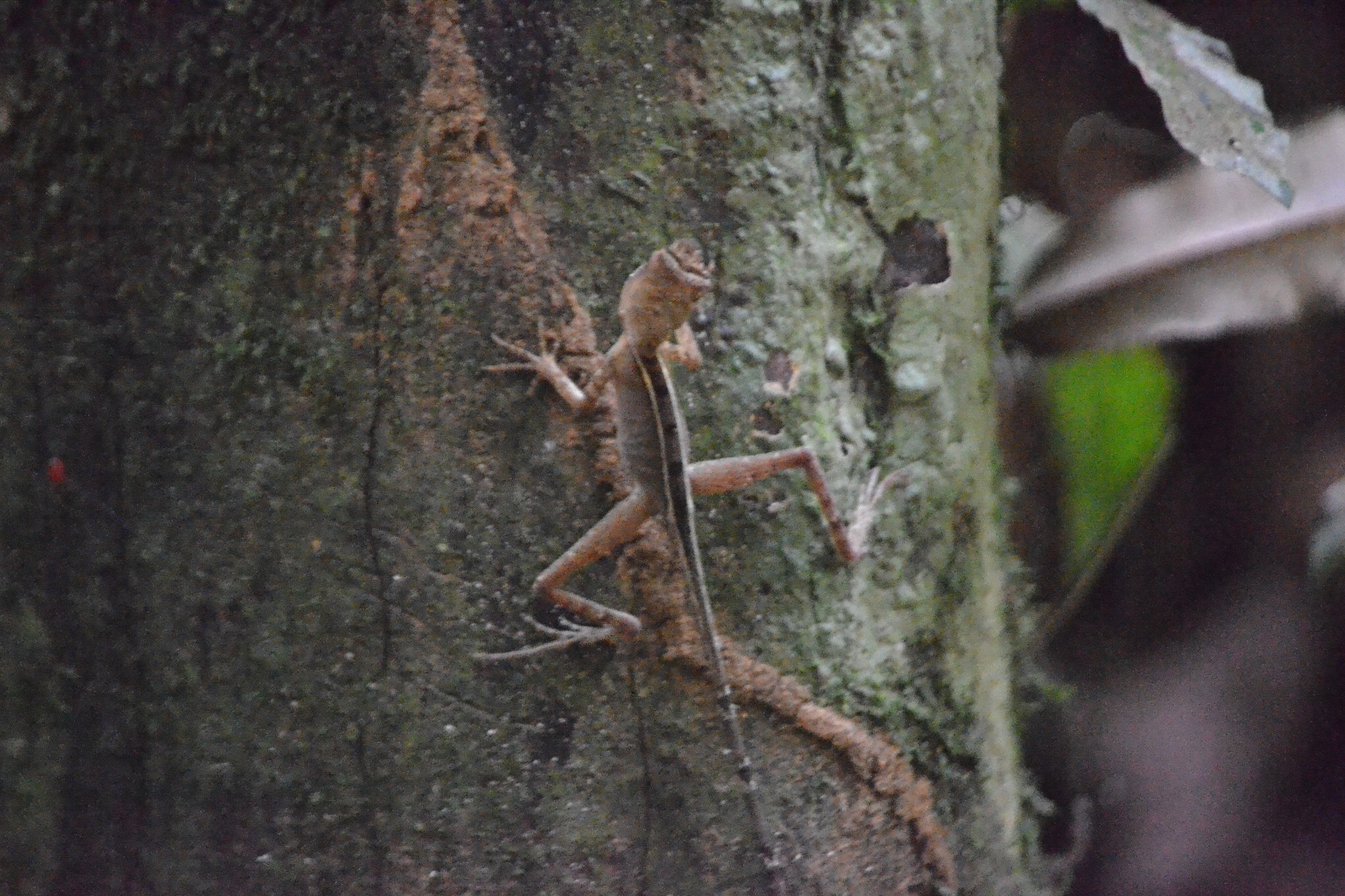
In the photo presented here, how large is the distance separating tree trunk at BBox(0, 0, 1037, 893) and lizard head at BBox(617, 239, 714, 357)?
0.17ft

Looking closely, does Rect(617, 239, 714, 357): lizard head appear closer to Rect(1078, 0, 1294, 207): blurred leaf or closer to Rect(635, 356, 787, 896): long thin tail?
Rect(635, 356, 787, 896): long thin tail

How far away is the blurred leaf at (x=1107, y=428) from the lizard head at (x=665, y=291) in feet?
8.16

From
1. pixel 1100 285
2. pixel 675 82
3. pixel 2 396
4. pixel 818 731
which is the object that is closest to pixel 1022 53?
pixel 1100 285

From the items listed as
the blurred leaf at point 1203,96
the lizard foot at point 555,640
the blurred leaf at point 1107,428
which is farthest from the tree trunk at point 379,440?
the blurred leaf at point 1107,428

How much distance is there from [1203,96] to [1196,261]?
96 cm

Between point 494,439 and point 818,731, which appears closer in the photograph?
point 494,439

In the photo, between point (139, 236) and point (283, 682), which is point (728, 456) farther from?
point (139, 236)

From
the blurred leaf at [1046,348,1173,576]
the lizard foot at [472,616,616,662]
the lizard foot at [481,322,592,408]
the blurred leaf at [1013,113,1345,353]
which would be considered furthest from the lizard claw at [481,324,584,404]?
the blurred leaf at [1046,348,1173,576]

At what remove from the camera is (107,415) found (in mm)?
1870

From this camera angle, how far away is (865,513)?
6.73 ft

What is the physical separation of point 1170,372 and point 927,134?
230 cm

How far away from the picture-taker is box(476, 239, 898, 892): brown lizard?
1821 mm

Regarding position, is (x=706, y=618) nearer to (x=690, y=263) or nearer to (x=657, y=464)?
(x=657, y=464)

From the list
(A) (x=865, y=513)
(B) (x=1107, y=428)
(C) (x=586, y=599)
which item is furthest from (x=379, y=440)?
(B) (x=1107, y=428)
